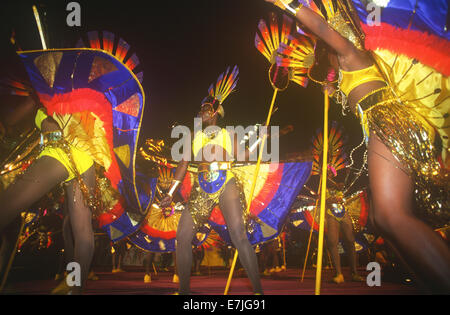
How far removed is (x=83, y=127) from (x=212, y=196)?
4.80ft

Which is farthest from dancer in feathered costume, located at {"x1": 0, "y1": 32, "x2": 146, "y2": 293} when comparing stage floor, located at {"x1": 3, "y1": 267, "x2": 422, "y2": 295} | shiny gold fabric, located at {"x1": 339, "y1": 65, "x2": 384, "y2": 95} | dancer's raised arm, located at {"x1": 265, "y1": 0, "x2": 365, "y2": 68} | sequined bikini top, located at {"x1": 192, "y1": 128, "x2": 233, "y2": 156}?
shiny gold fabric, located at {"x1": 339, "y1": 65, "x2": 384, "y2": 95}

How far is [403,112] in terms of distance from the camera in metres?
1.77

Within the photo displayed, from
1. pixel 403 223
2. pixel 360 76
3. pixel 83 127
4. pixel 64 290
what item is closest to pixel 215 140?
pixel 83 127

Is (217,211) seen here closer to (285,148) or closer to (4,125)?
(4,125)

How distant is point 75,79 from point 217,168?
1669mm

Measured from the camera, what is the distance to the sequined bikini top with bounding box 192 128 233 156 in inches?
136

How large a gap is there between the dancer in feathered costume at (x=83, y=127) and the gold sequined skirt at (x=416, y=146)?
2.04 meters

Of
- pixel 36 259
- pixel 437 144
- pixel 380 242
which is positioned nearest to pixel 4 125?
pixel 437 144

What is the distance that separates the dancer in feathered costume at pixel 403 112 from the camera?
1.52 m

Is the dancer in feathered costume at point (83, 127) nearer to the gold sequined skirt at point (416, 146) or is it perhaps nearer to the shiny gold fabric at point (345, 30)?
the shiny gold fabric at point (345, 30)

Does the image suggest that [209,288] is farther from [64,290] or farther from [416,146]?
[416,146]

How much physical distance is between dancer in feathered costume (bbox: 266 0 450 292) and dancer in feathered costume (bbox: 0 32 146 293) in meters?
1.71

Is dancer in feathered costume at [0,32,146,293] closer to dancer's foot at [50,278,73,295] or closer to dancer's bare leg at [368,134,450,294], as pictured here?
dancer's foot at [50,278,73,295]

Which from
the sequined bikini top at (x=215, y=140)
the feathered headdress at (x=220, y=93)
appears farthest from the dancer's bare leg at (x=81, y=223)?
the feathered headdress at (x=220, y=93)
